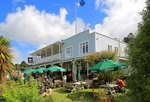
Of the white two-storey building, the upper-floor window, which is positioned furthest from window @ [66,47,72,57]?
the upper-floor window

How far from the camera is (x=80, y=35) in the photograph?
29266 mm

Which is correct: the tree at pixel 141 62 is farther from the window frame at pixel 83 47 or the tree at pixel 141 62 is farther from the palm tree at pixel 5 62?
the window frame at pixel 83 47

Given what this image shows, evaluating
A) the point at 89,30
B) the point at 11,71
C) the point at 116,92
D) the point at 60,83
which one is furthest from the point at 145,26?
the point at 89,30

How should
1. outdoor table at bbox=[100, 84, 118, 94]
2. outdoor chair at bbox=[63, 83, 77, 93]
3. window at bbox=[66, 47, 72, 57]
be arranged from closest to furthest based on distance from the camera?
outdoor table at bbox=[100, 84, 118, 94], outdoor chair at bbox=[63, 83, 77, 93], window at bbox=[66, 47, 72, 57]

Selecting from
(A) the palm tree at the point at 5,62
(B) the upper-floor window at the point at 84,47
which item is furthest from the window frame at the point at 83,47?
(A) the palm tree at the point at 5,62

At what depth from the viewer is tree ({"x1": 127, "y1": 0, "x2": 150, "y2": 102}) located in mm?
6020

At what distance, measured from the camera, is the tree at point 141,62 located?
6020 millimetres

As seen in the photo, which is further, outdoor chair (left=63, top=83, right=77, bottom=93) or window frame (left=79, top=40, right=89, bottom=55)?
window frame (left=79, top=40, right=89, bottom=55)

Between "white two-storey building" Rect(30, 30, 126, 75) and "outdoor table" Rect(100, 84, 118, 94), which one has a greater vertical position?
"white two-storey building" Rect(30, 30, 126, 75)

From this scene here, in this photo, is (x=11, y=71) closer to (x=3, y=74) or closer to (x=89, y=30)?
(x=3, y=74)

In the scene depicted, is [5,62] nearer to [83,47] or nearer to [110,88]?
[110,88]

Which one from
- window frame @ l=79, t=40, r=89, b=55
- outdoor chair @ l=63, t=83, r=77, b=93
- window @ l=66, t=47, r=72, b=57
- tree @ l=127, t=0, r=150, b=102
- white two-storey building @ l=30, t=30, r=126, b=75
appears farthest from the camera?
window @ l=66, t=47, r=72, b=57

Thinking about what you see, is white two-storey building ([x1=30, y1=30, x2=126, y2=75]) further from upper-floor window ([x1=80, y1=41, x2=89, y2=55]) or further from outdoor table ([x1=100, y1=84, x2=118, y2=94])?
outdoor table ([x1=100, y1=84, x2=118, y2=94])

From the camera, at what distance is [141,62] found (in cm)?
624
